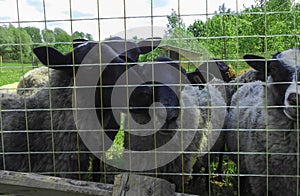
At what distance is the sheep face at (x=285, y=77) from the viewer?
3.50m

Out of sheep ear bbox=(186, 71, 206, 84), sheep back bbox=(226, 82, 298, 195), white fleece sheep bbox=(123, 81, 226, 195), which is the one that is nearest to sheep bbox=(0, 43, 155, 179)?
white fleece sheep bbox=(123, 81, 226, 195)

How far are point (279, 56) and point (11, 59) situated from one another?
2825 millimetres

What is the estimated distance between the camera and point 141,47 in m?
4.50

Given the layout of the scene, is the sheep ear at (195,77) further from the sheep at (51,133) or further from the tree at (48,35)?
the tree at (48,35)

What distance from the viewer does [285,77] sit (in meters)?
3.79

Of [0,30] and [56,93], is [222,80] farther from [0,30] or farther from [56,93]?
[0,30]

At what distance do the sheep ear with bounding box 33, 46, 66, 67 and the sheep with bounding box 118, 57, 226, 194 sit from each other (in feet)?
2.98

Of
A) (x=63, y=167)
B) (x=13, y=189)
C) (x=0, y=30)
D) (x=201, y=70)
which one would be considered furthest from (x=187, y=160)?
(x=0, y=30)

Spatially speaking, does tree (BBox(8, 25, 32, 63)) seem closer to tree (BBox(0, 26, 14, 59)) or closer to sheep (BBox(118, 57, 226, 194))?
tree (BBox(0, 26, 14, 59))

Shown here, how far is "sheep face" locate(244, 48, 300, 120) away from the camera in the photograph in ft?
11.5

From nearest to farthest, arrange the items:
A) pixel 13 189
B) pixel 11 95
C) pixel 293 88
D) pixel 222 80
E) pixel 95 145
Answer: pixel 13 189 < pixel 293 88 < pixel 95 145 < pixel 11 95 < pixel 222 80

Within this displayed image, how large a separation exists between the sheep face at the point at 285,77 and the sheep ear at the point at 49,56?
6.21 ft

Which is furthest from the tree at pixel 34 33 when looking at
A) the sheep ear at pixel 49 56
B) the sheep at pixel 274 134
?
the sheep at pixel 274 134

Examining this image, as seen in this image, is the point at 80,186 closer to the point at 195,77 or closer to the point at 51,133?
the point at 51,133
